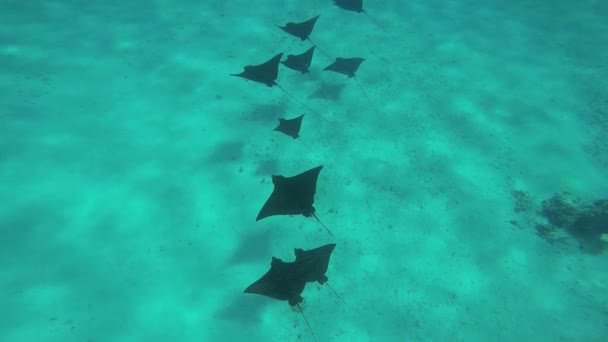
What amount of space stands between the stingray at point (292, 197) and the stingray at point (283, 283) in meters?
0.95

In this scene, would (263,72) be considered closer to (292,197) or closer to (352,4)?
(292,197)

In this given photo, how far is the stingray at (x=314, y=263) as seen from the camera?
187 inches

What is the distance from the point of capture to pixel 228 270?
5777 millimetres

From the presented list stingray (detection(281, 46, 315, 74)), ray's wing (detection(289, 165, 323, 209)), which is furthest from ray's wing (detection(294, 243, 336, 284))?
stingray (detection(281, 46, 315, 74))

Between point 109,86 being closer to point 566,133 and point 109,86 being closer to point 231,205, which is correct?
point 231,205

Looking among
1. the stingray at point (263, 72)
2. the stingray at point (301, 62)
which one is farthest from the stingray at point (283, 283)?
the stingray at point (301, 62)

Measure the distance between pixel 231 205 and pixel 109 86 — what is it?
5.28 meters

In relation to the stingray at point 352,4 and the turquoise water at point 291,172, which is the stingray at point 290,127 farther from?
the stingray at point 352,4

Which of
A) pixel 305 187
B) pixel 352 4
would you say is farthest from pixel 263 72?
pixel 352 4

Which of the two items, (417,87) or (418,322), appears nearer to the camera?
(418,322)

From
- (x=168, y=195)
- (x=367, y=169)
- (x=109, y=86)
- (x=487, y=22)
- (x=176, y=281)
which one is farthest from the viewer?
(x=487, y=22)

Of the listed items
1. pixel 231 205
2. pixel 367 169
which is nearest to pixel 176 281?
pixel 231 205

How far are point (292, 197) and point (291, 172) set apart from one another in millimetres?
1637

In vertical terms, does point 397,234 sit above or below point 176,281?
above
